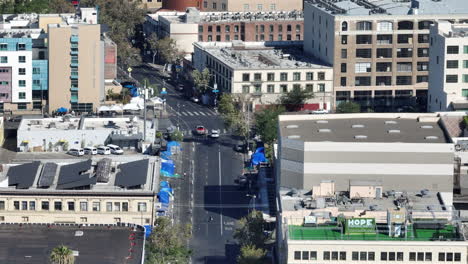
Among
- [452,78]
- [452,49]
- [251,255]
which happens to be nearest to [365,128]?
[251,255]

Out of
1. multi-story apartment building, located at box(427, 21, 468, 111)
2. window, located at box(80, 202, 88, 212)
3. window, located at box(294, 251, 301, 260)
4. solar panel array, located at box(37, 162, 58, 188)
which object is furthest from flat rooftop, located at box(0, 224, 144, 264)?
multi-story apartment building, located at box(427, 21, 468, 111)

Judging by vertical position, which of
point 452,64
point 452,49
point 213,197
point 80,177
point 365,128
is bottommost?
point 213,197

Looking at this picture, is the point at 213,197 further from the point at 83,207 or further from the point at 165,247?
the point at 165,247

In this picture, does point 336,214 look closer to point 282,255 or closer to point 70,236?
point 282,255

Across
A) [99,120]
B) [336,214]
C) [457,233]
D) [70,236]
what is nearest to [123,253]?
[70,236]

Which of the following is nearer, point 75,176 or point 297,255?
point 297,255

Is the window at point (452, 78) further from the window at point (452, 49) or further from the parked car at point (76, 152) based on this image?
the parked car at point (76, 152)

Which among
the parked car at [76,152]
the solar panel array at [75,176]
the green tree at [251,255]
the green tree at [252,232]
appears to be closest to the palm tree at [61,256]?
the green tree at [251,255]

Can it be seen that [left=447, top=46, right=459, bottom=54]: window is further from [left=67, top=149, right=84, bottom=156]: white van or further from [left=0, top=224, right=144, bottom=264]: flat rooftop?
[left=0, top=224, right=144, bottom=264]: flat rooftop
